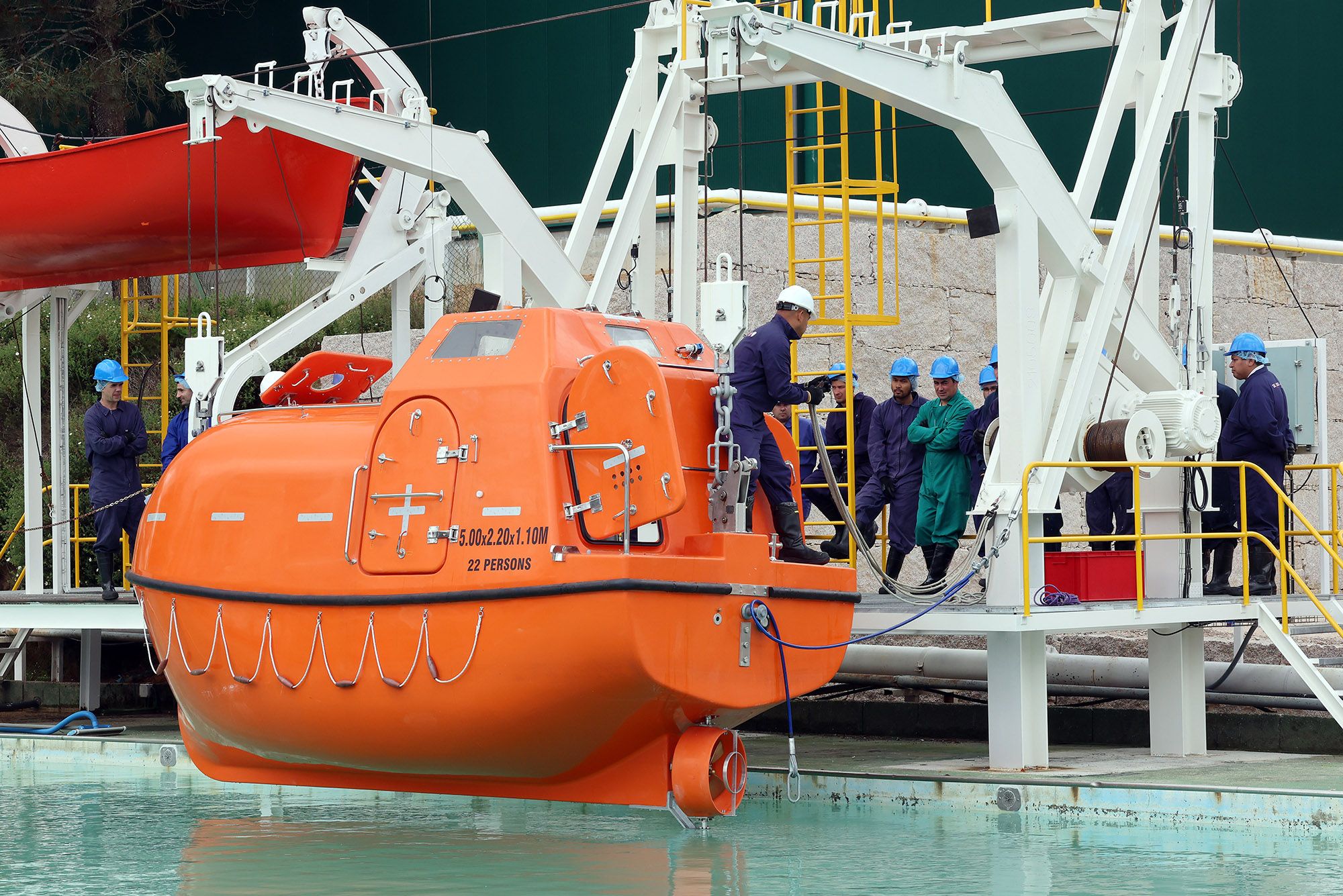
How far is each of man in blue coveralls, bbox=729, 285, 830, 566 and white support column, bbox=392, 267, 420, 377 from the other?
16.7ft

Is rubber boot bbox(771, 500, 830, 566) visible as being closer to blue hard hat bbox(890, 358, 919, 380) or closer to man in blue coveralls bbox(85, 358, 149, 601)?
blue hard hat bbox(890, 358, 919, 380)

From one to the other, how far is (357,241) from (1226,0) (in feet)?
32.2

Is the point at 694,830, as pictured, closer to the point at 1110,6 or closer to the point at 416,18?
the point at 1110,6

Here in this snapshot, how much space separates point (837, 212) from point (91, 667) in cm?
763

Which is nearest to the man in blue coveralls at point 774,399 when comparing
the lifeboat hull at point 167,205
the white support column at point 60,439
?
the lifeboat hull at point 167,205

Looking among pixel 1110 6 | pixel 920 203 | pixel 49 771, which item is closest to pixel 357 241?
pixel 49 771

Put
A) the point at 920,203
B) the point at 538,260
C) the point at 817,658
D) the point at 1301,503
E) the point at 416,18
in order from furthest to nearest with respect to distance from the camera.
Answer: the point at 416,18 < the point at 1301,503 < the point at 920,203 < the point at 538,260 < the point at 817,658

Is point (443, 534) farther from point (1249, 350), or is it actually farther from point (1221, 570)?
point (1249, 350)

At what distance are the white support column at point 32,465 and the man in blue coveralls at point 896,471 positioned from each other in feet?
22.2

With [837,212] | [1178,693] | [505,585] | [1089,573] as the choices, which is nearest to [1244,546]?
[1089,573]

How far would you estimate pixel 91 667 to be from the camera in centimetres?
1543

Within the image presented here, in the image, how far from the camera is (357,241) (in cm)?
1423

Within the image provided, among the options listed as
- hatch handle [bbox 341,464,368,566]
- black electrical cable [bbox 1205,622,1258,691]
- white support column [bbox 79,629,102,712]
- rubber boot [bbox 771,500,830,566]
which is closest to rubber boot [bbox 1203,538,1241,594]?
black electrical cable [bbox 1205,622,1258,691]

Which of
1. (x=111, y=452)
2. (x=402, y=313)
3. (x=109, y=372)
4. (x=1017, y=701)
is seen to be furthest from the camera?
(x=402, y=313)
